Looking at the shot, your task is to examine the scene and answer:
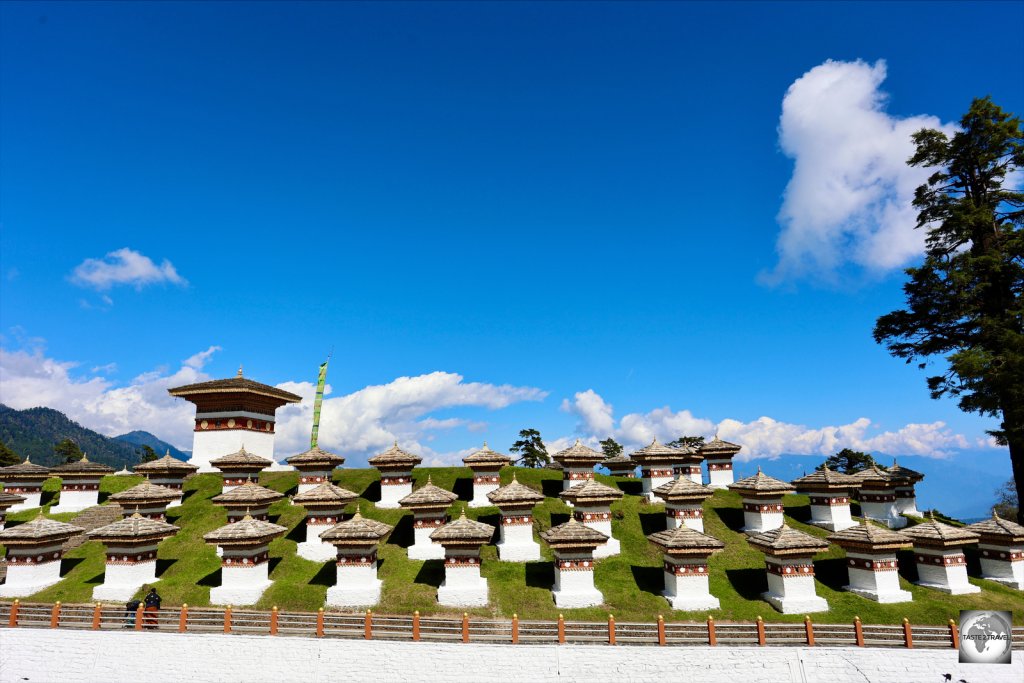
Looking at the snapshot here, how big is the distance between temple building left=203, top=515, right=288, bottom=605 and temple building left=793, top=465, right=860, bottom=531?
27137mm

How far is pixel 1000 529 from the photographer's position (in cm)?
2439

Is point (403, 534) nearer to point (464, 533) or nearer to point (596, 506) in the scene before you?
point (464, 533)

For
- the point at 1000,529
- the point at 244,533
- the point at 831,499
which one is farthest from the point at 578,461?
the point at 1000,529

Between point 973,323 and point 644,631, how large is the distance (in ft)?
87.9

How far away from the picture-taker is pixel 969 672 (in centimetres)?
1759

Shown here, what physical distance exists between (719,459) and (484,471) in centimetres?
1467

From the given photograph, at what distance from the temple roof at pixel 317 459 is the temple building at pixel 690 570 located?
18988mm

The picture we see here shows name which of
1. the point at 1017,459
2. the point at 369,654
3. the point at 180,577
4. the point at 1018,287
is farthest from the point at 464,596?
the point at 1018,287

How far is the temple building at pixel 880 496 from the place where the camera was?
2953 centimetres

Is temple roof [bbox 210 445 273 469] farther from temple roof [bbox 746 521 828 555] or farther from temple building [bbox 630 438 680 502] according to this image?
temple roof [bbox 746 521 828 555]

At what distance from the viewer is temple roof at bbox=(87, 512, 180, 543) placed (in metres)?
23.6

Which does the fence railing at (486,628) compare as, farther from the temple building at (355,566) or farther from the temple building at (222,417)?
the temple building at (222,417)

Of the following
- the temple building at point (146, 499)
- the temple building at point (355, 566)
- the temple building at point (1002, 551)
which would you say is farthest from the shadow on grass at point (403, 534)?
the temple building at point (1002, 551)

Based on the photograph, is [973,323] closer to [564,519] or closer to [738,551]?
[738,551]
